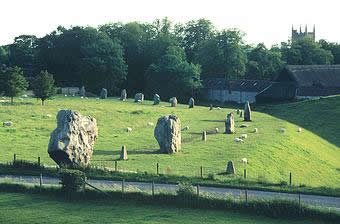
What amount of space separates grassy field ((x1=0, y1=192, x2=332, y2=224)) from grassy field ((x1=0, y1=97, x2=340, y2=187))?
7.92m

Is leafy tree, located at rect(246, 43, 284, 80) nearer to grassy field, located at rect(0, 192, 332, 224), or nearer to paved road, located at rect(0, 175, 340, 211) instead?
paved road, located at rect(0, 175, 340, 211)

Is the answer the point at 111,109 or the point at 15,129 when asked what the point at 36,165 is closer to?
the point at 15,129

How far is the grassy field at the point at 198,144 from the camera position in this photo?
138ft

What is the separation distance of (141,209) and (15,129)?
2528 centimetres

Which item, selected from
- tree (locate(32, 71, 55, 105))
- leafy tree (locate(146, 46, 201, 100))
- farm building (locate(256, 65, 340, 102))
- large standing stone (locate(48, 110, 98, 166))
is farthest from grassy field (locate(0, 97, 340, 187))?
leafy tree (locate(146, 46, 201, 100))

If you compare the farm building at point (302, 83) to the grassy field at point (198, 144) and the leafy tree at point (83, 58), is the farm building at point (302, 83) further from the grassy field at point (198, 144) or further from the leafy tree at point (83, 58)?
the leafy tree at point (83, 58)

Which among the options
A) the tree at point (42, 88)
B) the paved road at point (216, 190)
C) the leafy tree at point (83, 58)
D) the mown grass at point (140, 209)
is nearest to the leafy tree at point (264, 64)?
the leafy tree at point (83, 58)

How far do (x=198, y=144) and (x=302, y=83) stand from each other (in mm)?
58041

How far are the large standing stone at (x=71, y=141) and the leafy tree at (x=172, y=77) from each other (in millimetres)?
74326

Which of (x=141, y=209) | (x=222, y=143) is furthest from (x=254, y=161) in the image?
(x=141, y=209)

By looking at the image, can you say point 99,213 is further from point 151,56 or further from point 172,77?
point 151,56

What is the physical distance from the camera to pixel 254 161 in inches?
1756

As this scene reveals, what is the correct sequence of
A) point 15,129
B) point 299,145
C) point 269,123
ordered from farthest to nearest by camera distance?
point 269,123, point 299,145, point 15,129

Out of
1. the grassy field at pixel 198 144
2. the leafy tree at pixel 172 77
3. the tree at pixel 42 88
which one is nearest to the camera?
the grassy field at pixel 198 144
